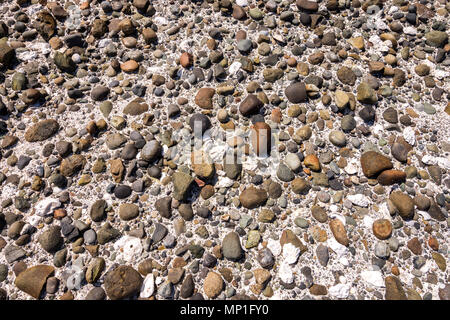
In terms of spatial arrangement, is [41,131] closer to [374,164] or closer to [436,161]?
[374,164]

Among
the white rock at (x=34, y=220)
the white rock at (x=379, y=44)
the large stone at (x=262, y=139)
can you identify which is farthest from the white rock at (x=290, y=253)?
the white rock at (x=379, y=44)

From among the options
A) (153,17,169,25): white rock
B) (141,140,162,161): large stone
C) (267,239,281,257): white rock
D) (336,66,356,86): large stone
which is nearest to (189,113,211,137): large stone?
(141,140,162,161): large stone

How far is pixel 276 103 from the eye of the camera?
2221 millimetres

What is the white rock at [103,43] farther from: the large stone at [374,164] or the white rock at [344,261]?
the white rock at [344,261]

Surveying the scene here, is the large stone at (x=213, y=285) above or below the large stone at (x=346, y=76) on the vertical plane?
below

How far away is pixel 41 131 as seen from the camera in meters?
2.16

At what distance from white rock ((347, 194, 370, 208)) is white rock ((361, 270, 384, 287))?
1.35 ft

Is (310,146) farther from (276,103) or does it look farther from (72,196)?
(72,196)

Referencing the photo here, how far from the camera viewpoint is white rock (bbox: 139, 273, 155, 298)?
1.75 metres

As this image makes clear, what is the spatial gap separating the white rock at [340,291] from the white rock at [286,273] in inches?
9.4

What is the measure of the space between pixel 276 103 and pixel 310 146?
409 mm

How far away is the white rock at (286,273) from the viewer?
5.81 ft

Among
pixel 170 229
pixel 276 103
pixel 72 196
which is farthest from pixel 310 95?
pixel 72 196

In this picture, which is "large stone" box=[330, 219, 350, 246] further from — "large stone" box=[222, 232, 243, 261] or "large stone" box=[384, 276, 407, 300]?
"large stone" box=[222, 232, 243, 261]
